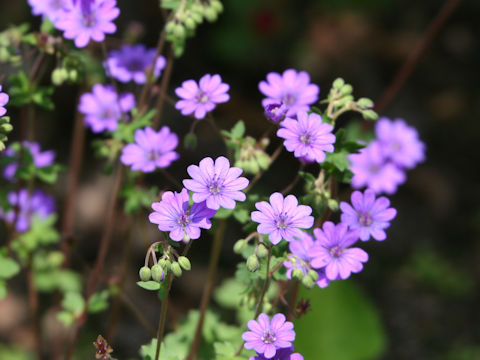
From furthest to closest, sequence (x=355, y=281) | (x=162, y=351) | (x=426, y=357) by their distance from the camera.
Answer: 1. (x=355, y=281)
2. (x=426, y=357)
3. (x=162, y=351)

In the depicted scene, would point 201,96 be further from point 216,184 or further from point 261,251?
point 261,251

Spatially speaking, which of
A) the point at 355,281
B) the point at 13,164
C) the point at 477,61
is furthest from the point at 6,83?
the point at 477,61

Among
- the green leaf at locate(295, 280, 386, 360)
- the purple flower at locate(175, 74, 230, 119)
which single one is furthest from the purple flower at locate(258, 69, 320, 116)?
the green leaf at locate(295, 280, 386, 360)

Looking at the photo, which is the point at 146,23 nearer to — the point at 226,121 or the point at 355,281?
the point at 226,121

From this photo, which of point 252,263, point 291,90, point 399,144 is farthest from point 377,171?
point 252,263

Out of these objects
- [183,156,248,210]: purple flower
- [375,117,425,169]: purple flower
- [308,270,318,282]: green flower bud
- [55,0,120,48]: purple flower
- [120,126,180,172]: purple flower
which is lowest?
[308,270,318,282]: green flower bud

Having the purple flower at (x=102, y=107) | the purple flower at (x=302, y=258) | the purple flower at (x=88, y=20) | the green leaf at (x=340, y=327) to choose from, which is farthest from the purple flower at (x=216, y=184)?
the green leaf at (x=340, y=327)

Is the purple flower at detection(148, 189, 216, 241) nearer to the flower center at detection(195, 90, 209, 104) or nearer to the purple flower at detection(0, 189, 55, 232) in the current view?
the flower center at detection(195, 90, 209, 104)
